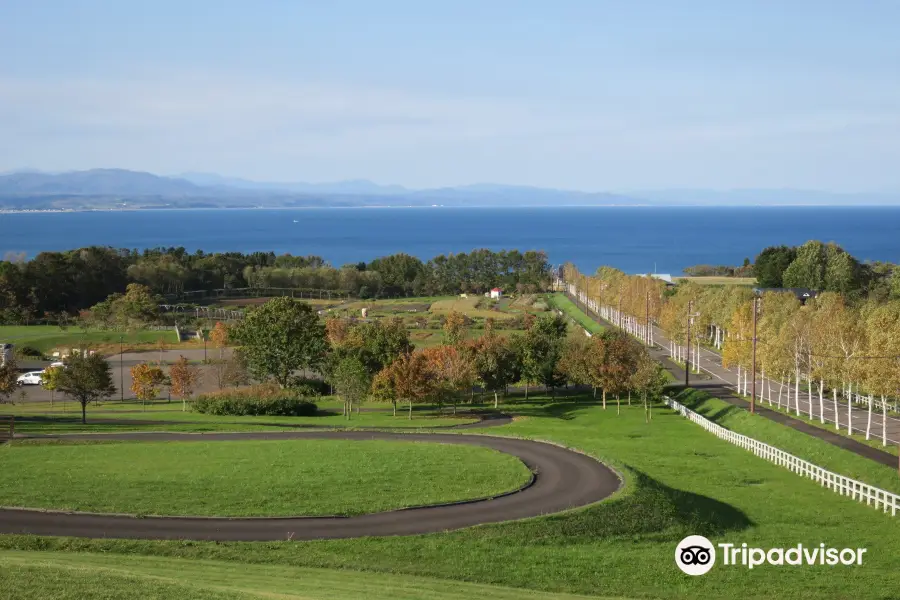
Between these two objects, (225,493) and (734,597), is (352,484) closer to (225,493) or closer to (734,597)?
(225,493)

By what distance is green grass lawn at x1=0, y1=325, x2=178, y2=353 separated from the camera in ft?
248

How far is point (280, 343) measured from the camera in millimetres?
55344

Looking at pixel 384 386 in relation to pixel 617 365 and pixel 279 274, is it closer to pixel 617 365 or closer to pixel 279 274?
pixel 617 365

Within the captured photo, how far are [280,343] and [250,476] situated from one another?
86.8ft

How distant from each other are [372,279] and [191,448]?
9584cm

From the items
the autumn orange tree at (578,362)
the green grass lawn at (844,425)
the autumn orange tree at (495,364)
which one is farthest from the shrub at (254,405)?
the green grass lawn at (844,425)

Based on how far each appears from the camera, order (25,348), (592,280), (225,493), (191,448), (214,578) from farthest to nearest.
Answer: (592,280) → (25,348) → (191,448) → (225,493) → (214,578)

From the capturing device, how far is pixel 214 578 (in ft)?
62.3

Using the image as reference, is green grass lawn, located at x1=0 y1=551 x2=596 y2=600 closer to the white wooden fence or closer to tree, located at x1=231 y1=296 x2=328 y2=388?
the white wooden fence

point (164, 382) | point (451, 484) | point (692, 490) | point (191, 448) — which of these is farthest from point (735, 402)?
point (164, 382)

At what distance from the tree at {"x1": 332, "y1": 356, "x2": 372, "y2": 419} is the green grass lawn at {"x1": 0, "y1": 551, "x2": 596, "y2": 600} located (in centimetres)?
2721

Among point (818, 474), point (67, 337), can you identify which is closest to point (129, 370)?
point (67, 337)

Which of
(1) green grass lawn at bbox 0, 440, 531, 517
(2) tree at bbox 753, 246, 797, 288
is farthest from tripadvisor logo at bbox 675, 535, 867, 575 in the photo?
(2) tree at bbox 753, 246, 797, 288

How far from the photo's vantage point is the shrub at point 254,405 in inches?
1918
